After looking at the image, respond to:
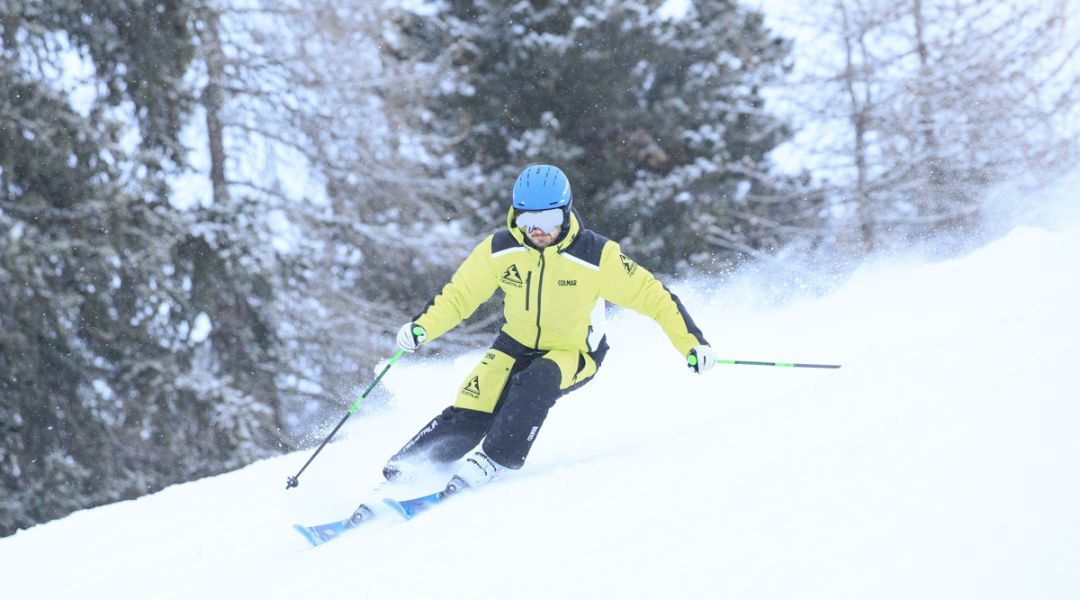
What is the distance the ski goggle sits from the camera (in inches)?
174

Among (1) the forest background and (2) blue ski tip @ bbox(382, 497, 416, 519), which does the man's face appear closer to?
(2) blue ski tip @ bbox(382, 497, 416, 519)

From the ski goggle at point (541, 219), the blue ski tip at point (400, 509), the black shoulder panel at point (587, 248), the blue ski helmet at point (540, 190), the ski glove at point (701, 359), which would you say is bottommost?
the blue ski tip at point (400, 509)

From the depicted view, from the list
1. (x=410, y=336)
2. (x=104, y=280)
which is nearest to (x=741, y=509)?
(x=410, y=336)

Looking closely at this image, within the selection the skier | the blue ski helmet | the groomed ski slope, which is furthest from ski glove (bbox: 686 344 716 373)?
the blue ski helmet

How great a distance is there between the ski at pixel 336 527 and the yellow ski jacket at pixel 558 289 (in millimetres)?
907

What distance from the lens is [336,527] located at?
14.6 feet

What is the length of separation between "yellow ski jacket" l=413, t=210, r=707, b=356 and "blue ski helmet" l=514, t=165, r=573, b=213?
Answer: 19cm

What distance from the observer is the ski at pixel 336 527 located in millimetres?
4312

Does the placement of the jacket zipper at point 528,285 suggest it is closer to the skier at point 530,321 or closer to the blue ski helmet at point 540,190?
the skier at point 530,321

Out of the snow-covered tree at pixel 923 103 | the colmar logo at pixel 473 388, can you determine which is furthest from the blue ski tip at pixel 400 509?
the snow-covered tree at pixel 923 103

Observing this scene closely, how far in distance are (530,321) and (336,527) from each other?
134cm

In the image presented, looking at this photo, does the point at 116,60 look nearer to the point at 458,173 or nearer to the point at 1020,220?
the point at 458,173

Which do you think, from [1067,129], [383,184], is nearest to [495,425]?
[383,184]

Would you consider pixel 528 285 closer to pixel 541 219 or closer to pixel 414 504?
pixel 541 219
